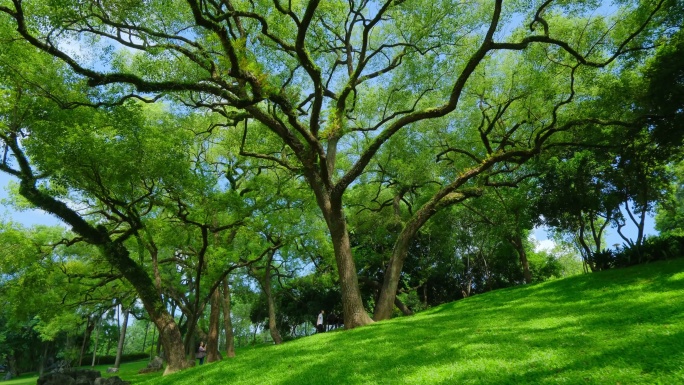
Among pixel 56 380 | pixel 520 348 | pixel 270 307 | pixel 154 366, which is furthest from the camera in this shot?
pixel 154 366

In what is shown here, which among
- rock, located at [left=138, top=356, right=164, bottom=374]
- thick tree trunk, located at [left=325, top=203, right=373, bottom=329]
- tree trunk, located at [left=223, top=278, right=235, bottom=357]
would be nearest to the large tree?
thick tree trunk, located at [left=325, top=203, right=373, bottom=329]

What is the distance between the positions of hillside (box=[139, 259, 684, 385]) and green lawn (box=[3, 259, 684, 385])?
14 millimetres

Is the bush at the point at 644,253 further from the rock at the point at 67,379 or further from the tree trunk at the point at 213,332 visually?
the rock at the point at 67,379

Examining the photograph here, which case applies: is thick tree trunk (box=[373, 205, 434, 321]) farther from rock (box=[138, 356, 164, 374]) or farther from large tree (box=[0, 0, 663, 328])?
rock (box=[138, 356, 164, 374])

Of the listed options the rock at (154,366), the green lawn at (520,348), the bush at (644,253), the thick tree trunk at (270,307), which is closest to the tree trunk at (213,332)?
the thick tree trunk at (270,307)

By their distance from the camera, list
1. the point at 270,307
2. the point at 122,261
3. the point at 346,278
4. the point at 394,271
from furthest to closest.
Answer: the point at 270,307 → the point at 394,271 → the point at 122,261 → the point at 346,278

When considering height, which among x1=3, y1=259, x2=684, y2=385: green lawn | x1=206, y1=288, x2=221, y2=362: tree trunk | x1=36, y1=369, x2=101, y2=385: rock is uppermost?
x1=206, y1=288, x2=221, y2=362: tree trunk

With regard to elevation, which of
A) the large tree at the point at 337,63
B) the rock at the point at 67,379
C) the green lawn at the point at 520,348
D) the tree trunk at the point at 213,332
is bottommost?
the green lawn at the point at 520,348

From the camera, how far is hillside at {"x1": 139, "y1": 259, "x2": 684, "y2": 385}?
162 inches

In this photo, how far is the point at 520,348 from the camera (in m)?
5.31

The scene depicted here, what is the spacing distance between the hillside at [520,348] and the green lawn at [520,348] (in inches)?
0.5

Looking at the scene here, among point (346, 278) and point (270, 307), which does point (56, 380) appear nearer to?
point (270, 307)

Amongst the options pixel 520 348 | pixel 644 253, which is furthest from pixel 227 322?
pixel 644 253

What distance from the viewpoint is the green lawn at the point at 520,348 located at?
13.5 feet
